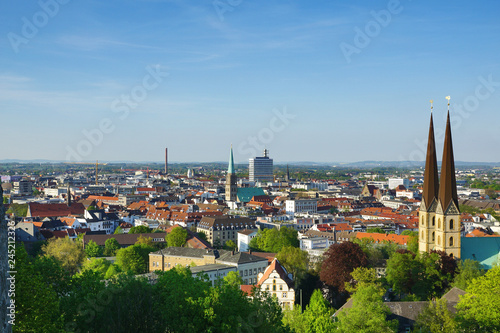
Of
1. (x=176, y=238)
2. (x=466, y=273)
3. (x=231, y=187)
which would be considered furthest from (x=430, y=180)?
(x=231, y=187)

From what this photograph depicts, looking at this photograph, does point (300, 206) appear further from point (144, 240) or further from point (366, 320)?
point (366, 320)

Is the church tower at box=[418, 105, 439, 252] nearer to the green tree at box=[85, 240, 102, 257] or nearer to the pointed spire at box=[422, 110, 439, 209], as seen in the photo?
the pointed spire at box=[422, 110, 439, 209]

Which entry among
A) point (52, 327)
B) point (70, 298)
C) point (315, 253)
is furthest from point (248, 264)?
point (52, 327)

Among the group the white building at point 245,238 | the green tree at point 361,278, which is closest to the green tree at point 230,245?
the white building at point 245,238

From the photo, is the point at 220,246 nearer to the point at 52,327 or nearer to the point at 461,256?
the point at 461,256

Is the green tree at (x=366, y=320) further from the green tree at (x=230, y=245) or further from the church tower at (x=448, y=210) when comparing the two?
the green tree at (x=230, y=245)

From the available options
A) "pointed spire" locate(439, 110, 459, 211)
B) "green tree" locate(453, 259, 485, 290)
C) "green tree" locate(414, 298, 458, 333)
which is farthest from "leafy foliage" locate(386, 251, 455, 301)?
"green tree" locate(414, 298, 458, 333)

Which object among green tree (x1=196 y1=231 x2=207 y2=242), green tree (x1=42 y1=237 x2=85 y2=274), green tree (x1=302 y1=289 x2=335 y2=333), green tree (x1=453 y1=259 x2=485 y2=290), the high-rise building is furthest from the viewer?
green tree (x1=196 y1=231 x2=207 y2=242)
